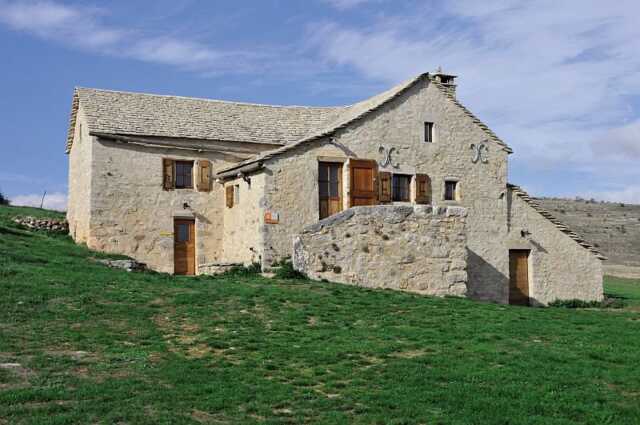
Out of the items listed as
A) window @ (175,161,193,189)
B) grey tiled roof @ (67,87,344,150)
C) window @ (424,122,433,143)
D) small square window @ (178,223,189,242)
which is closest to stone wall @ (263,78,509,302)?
window @ (424,122,433,143)

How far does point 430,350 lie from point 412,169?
1494 cm

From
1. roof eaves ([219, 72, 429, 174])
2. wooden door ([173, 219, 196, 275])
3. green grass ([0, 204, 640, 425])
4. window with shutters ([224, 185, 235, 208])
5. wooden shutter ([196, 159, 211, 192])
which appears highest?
roof eaves ([219, 72, 429, 174])

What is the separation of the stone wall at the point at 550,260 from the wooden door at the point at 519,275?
0.20 meters

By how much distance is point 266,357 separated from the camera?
12.8 metres

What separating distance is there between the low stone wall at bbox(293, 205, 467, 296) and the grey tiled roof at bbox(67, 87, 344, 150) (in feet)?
29.0

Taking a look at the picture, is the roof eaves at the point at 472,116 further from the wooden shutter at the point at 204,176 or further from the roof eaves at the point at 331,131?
the wooden shutter at the point at 204,176

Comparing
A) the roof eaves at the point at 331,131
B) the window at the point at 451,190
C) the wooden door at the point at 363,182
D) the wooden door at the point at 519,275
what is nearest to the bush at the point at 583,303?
the wooden door at the point at 519,275

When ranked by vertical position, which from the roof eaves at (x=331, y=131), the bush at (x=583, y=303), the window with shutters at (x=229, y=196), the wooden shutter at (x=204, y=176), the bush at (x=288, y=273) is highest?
the roof eaves at (x=331, y=131)

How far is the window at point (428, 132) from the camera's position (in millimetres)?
28109

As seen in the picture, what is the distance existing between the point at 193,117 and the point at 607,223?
38296 millimetres

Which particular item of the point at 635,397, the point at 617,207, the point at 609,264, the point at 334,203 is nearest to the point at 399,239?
the point at 334,203

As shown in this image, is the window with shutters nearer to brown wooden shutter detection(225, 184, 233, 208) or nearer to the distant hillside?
brown wooden shutter detection(225, 184, 233, 208)

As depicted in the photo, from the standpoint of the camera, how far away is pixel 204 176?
28750mm

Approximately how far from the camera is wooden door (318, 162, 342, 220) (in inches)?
1024
